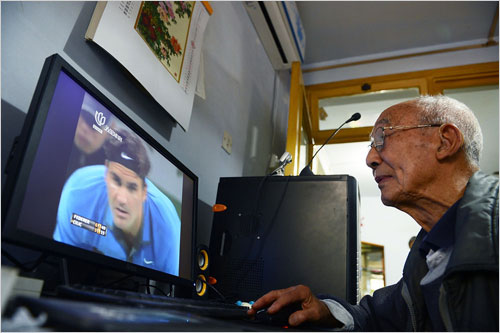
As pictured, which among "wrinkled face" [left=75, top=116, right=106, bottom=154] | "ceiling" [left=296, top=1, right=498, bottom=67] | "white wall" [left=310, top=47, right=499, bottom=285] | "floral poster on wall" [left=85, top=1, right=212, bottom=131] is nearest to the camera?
"wrinkled face" [left=75, top=116, right=106, bottom=154]

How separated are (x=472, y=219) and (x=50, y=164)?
28.9 inches

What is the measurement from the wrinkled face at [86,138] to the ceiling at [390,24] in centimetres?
240

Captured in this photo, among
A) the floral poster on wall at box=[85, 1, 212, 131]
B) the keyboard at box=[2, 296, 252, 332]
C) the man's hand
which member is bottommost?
the keyboard at box=[2, 296, 252, 332]

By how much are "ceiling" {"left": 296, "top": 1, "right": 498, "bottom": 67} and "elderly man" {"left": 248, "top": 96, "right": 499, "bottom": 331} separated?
6.10 feet

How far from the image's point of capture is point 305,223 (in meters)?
1.21

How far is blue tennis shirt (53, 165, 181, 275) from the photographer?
663 millimetres

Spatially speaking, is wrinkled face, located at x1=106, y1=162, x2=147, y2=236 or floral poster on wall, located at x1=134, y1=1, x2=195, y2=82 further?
floral poster on wall, located at x1=134, y1=1, x2=195, y2=82

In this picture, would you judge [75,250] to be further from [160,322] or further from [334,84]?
[334,84]

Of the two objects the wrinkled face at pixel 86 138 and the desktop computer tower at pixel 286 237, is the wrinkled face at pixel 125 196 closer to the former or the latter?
the wrinkled face at pixel 86 138

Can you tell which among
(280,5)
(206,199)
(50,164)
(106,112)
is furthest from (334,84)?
(50,164)

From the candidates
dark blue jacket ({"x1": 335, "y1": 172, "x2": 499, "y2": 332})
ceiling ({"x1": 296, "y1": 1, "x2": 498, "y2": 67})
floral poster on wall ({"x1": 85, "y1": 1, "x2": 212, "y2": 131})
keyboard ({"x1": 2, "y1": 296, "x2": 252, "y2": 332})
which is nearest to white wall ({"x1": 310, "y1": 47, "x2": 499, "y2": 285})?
ceiling ({"x1": 296, "y1": 1, "x2": 498, "y2": 67})

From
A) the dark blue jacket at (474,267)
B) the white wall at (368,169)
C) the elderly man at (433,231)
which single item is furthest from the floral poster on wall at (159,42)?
the white wall at (368,169)

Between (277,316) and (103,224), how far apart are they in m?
0.39

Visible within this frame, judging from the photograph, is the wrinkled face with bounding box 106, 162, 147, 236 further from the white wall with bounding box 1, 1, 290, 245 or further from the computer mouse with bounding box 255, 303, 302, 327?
the computer mouse with bounding box 255, 303, 302, 327
